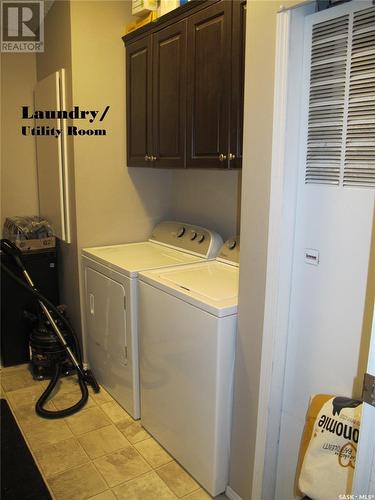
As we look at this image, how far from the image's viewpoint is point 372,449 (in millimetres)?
1139

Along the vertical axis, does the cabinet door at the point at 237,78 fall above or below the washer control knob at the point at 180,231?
above

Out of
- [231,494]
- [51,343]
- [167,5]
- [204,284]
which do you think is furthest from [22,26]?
[231,494]

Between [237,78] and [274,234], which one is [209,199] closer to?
[237,78]

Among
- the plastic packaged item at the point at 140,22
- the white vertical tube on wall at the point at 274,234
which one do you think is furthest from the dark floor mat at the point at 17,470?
the plastic packaged item at the point at 140,22

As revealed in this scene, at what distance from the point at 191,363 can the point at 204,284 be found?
0.40m

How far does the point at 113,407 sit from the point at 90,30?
250cm

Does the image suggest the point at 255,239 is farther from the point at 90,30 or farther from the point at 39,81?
the point at 39,81

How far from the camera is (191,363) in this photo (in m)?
1.96

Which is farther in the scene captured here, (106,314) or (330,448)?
(106,314)

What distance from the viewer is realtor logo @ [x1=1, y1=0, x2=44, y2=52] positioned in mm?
3016

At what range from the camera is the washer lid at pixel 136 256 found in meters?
2.48

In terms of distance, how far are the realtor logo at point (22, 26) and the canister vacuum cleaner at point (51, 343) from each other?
1.66 metres

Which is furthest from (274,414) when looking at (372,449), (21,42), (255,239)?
(21,42)

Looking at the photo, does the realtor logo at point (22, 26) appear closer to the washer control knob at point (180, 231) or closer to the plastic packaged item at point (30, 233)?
the plastic packaged item at point (30, 233)
